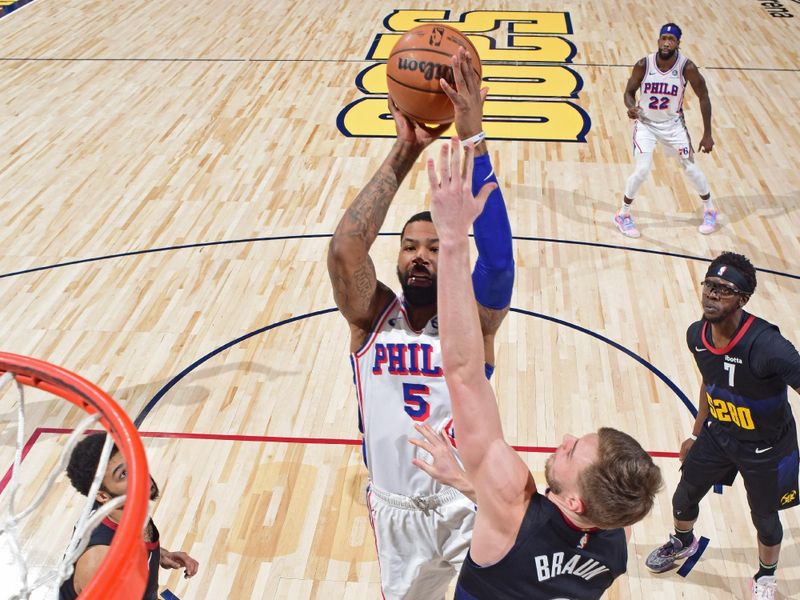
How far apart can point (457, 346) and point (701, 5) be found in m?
13.6

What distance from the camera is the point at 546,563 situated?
256cm

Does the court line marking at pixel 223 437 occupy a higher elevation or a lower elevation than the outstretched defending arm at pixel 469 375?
lower

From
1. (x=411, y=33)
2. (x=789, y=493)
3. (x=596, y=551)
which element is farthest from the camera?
(x=789, y=493)

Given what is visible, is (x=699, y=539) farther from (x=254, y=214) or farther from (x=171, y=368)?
(x=254, y=214)

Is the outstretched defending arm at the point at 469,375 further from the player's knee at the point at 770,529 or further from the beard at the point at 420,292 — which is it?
the player's knee at the point at 770,529

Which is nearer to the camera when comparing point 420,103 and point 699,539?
point 420,103

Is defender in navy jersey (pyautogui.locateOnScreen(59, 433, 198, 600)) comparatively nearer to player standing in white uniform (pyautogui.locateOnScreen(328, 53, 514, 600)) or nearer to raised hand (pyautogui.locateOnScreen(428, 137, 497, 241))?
player standing in white uniform (pyautogui.locateOnScreen(328, 53, 514, 600))

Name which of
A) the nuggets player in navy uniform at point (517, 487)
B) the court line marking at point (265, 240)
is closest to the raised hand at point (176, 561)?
the nuggets player in navy uniform at point (517, 487)

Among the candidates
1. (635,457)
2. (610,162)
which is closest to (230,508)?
(635,457)

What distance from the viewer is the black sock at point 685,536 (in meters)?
4.63

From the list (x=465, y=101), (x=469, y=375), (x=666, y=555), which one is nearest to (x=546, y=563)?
(x=469, y=375)

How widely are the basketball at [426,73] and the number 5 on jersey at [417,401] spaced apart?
3.54 ft

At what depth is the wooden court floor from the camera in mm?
5066

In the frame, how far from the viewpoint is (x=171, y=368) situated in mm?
6266
